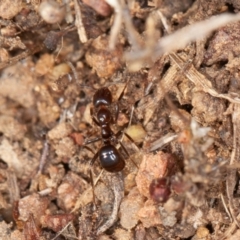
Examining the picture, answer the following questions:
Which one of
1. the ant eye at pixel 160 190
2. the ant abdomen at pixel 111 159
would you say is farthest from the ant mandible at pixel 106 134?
the ant eye at pixel 160 190

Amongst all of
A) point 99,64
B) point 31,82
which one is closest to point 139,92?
point 99,64

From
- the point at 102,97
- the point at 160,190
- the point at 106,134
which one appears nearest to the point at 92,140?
the point at 106,134

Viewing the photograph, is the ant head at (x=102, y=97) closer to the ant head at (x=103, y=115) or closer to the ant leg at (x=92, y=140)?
the ant head at (x=103, y=115)

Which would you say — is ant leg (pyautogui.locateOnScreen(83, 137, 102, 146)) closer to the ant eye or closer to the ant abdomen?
the ant abdomen

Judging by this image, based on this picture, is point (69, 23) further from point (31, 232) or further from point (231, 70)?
point (31, 232)

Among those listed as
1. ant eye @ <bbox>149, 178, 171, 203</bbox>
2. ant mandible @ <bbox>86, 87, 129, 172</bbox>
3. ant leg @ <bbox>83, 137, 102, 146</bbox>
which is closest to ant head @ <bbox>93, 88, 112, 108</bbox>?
ant mandible @ <bbox>86, 87, 129, 172</bbox>

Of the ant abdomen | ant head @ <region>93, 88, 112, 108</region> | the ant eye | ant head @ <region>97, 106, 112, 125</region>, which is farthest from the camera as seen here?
ant head @ <region>97, 106, 112, 125</region>

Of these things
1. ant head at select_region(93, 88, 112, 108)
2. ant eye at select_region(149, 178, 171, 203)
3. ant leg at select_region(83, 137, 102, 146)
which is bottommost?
ant leg at select_region(83, 137, 102, 146)

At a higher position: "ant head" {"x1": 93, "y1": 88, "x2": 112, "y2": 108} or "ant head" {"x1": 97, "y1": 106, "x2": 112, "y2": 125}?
"ant head" {"x1": 93, "y1": 88, "x2": 112, "y2": 108}
